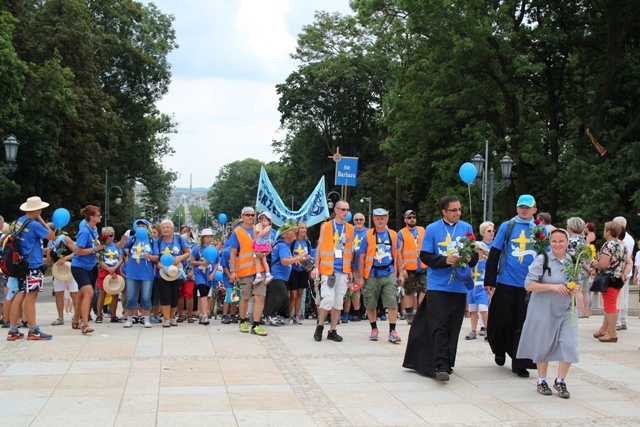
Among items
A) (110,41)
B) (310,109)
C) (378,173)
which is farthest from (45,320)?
(310,109)

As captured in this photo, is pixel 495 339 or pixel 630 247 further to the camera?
pixel 630 247

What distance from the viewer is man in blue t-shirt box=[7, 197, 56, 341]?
404 inches

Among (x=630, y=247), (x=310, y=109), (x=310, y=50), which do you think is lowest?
(x=630, y=247)

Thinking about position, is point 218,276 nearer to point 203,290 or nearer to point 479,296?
point 203,290

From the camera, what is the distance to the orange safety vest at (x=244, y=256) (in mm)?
11383

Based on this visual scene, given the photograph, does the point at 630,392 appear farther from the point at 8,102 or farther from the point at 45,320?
the point at 8,102

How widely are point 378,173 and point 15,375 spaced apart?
1711 inches

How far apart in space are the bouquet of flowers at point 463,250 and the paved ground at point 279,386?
116 cm

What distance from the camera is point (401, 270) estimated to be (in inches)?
467

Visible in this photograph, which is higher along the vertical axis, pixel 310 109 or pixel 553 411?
pixel 310 109

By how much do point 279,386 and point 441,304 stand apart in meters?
1.95

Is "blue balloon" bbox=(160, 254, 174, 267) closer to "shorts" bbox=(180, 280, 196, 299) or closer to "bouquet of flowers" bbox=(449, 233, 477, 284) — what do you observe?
"shorts" bbox=(180, 280, 196, 299)

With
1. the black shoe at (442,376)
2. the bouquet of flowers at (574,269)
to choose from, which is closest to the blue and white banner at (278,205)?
the black shoe at (442,376)

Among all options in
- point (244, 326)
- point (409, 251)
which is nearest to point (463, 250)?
point (244, 326)
